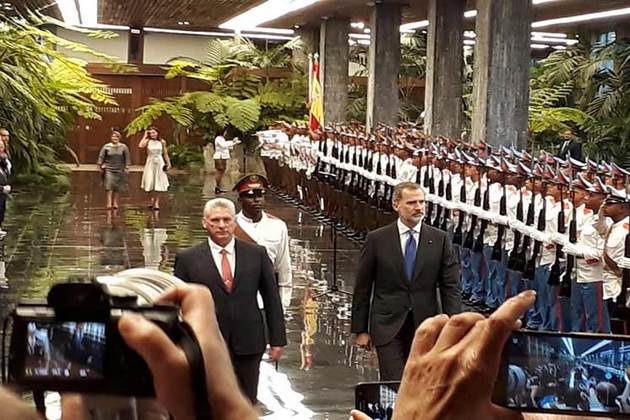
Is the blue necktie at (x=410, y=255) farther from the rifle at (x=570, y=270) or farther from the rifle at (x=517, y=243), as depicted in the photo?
the rifle at (x=517, y=243)

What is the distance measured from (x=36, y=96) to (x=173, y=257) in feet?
34.3

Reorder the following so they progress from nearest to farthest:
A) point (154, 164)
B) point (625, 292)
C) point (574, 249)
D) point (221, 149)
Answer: point (625, 292) → point (574, 249) → point (154, 164) → point (221, 149)

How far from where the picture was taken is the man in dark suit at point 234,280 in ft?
20.7

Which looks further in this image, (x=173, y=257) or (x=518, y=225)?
(x=173, y=257)

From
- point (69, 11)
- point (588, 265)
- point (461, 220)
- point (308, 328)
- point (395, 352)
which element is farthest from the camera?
point (69, 11)

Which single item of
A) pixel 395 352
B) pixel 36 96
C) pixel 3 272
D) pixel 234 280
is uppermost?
pixel 36 96

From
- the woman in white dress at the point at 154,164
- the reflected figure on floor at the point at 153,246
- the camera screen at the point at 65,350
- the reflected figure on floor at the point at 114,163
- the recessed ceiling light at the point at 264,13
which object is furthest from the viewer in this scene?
the recessed ceiling light at the point at 264,13

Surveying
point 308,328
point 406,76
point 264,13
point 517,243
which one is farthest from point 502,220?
point 406,76

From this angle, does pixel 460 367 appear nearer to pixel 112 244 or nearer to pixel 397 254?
pixel 397 254

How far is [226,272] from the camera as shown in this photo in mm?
6379

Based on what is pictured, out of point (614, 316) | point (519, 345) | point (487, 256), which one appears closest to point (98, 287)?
point (519, 345)

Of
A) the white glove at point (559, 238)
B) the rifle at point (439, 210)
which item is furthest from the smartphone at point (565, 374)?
the rifle at point (439, 210)

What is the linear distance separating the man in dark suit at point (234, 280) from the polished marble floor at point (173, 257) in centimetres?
153

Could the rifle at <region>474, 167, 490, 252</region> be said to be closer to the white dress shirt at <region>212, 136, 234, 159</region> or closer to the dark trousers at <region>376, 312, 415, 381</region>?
the dark trousers at <region>376, 312, 415, 381</region>
